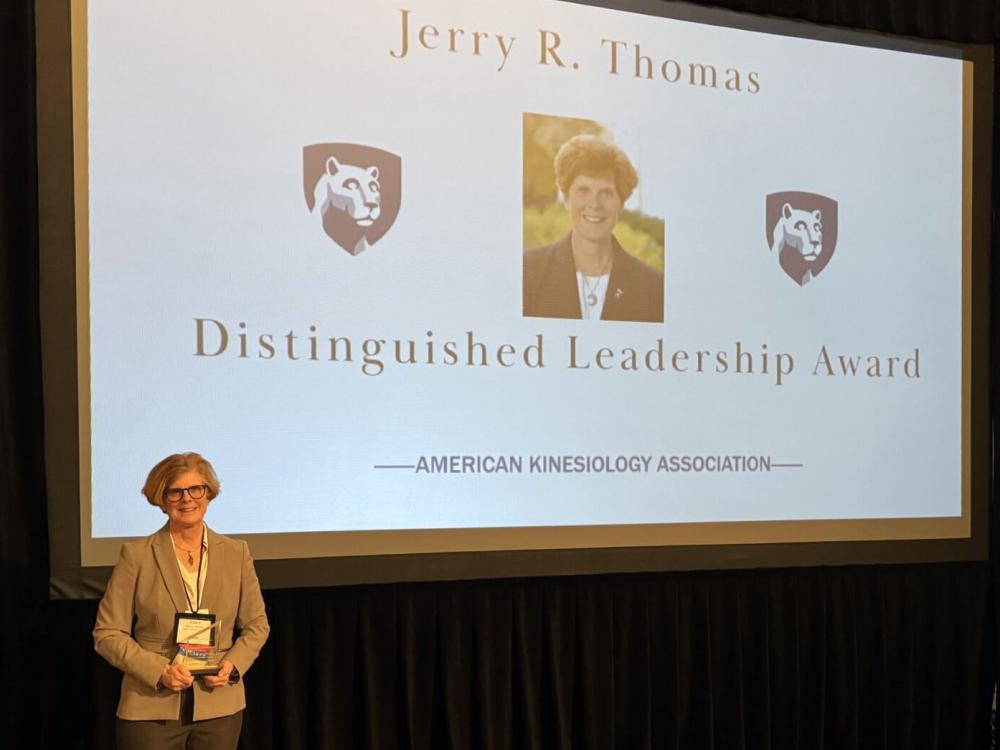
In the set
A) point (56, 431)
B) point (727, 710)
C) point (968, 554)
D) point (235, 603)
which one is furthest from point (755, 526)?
point (56, 431)

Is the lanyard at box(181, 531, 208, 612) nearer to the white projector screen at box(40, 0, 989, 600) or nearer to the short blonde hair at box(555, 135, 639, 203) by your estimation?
the white projector screen at box(40, 0, 989, 600)

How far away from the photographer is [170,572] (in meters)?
2.89

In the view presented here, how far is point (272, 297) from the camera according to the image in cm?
368

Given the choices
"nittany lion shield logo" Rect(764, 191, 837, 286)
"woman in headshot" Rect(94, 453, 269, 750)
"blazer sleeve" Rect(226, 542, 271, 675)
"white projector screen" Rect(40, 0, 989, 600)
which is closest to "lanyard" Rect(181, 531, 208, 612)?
"woman in headshot" Rect(94, 453, 269, 750)

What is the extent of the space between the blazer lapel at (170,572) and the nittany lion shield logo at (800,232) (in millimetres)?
2567

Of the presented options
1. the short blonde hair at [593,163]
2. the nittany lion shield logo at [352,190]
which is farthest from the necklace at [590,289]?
the nittany lion shield logo at [352,190]

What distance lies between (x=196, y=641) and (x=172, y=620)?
0.09 m

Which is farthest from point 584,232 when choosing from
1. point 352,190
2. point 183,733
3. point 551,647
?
point 183,733

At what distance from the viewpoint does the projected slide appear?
3570 millimetres

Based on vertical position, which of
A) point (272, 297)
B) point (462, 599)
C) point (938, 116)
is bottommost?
point (462, 599)

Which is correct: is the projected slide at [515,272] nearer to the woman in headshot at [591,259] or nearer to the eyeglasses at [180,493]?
the woman in headshot at [591,259]

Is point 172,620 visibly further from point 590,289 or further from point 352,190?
point 590,289

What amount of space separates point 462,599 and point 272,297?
122 cm

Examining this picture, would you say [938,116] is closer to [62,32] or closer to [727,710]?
[727,710]
